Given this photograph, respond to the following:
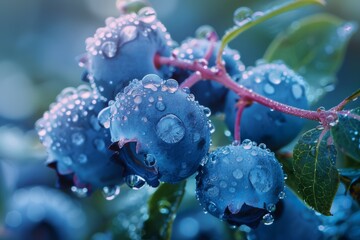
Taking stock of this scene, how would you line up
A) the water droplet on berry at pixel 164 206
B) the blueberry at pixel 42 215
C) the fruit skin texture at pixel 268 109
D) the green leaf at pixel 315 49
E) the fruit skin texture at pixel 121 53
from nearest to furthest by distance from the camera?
the fruit skin texture at pixel 121 53 → the fruit skin texture at pixel 268 109 → the water droplet on berry at pixel 164 206 → the green leaf at pixel 315 49 → the blueberry at pixel 42 215

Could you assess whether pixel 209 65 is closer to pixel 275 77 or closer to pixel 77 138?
pixel 275 77

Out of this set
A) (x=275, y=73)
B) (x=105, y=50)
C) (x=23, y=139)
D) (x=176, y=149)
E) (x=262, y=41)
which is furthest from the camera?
(x=262, y=41)

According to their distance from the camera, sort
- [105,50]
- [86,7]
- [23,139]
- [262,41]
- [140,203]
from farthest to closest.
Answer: [86,7], [262,41], [23,139], [140,203], [105,50]

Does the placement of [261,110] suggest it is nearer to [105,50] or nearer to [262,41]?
[105,50]

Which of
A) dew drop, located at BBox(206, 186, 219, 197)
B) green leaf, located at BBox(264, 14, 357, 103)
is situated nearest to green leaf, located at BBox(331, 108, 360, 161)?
dew drop, located at BBox(206, 186, 219, 197)

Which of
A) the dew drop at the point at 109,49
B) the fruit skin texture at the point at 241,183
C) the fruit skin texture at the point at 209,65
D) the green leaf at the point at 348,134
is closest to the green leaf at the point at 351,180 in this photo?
the green leaf at the point at 348,134

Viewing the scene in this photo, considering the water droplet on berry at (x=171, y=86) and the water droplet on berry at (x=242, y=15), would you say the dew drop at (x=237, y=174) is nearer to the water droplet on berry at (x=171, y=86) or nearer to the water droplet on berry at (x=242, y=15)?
the water droplet on berry at (x=171, y=86)

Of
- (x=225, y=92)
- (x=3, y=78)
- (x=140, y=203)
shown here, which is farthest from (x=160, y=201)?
(x=3, y=78)

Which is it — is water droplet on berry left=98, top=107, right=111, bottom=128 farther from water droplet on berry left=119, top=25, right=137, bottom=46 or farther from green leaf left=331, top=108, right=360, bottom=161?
green leaf left=331, top=108, right=360, bottom=161
